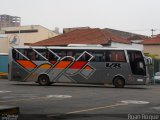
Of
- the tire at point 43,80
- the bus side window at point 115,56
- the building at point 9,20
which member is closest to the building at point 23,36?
the tire at point 43,80

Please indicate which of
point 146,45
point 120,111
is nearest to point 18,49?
point 120,111

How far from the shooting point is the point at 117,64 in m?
32.7

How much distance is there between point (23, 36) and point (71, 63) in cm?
4760

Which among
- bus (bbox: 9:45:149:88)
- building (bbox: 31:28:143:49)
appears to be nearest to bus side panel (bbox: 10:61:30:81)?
bus (bbox: 9:45:149:88)

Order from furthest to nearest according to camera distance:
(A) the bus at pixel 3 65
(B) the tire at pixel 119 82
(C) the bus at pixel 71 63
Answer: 1. (A) the bus at pixel 3 65
2. (C) the bus at pixel 71 63
3. (B) the tire at pixel 119 82

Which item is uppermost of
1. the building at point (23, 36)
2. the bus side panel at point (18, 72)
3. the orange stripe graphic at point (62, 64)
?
the building at point (23, 36)

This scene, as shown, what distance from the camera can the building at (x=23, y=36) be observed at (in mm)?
70562

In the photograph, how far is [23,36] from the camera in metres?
79.6

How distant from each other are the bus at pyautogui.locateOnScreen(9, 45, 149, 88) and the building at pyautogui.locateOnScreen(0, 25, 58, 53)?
1451 inches

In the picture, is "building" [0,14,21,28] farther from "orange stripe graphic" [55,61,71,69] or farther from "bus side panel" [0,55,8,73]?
"orange stripe graphic" [55,61,71,69]

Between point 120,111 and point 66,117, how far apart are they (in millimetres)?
2818

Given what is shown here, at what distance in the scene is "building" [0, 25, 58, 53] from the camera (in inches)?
2778

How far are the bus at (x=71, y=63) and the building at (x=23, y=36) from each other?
36.9 metres

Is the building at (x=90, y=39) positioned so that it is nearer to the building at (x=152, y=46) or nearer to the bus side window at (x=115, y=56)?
the building at (x=152, y=46)
